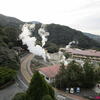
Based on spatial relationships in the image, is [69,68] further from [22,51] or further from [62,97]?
[22,51]

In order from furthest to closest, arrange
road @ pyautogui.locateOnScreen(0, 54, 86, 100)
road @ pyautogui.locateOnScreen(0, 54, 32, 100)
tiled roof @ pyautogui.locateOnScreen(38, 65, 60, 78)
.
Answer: tiled roof @ pyautogui.locateOnScreen(38, 65, 60, 78) < road @ pyautogui.locateOnScreen(0, 54, 86, 100) < road @ pyautogui.locateOnScreen(0, 54, 32, 100)

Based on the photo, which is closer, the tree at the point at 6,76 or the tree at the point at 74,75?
the tree at the point at 6,76

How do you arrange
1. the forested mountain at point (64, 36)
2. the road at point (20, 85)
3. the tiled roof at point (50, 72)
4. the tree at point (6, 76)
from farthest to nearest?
1. the forested mountain at point (64, 36)
2. the tiled roof at point (50, 72)
3. the tree at point (6, 76)
4. the road at point (20, 85)

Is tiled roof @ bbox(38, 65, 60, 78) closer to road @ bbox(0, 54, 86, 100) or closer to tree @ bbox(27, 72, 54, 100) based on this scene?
road @ bbox(0, 54, 86, 100)

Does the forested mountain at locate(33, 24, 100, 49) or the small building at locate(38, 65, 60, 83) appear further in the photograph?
the forested mountain at locate(33, 24, 100, 49)

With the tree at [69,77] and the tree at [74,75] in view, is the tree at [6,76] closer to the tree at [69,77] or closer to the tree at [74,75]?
the tree at [69,77]

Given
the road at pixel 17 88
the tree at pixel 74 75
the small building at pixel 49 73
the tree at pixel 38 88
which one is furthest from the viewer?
the small building at pixel 49 73

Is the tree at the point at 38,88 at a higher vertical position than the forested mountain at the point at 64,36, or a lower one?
higher

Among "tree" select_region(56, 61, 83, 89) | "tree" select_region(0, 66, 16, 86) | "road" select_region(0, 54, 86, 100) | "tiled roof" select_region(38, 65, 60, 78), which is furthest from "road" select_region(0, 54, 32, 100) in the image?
"tree" select_region(56, 61, 83, 89)

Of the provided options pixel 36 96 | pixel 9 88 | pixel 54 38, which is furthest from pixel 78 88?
pixel 54 38

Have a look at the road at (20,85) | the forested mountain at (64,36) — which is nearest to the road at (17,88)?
the road at (20,85)

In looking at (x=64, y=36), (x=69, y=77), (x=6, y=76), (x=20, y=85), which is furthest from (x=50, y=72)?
(x=64, y=36)

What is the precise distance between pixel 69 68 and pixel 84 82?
4262mm

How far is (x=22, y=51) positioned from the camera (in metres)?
68.8
